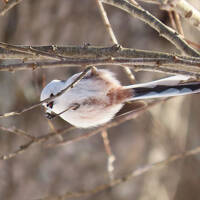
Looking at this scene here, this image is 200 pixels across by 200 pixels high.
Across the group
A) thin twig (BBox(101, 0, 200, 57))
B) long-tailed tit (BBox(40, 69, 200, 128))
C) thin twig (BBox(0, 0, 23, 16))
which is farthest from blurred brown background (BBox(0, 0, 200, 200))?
thin twig (BBox(0, 0, 23, 16))

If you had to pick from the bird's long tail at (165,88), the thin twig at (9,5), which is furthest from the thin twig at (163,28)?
the thin twig at (9,5)

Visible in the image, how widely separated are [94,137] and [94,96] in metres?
1.45

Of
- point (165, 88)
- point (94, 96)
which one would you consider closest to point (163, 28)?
point (165, 88)

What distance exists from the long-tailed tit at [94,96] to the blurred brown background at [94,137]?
1205mm

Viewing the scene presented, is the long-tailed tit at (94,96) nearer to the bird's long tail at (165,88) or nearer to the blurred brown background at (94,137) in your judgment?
the bird's long tail at (165,88)

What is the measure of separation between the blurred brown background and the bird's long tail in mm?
1244

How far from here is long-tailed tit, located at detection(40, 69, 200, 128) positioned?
137 cm

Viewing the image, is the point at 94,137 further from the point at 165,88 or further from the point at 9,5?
the point at 9,5

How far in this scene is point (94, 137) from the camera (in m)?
2.83

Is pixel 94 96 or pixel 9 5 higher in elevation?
pixel 9 5

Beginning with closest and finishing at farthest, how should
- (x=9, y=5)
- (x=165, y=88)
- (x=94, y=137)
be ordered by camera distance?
(x=9, y=5)
(x=165, y=88)
(x=94, y=137)

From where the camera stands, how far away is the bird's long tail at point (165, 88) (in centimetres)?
126

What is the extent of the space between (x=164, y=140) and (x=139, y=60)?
6.28ft

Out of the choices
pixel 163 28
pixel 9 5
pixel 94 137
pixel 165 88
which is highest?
pixel 94 137
